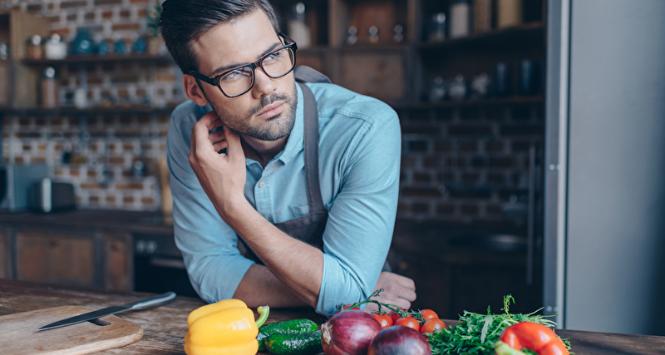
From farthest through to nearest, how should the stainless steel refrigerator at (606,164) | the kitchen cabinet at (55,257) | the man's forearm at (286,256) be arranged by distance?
the kitchen cabinet at (55,257)
the stainless steel refrigerator at (606,164)
the man's forearm at (286,256)

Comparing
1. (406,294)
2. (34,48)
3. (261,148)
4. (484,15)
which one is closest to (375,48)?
(484,15)

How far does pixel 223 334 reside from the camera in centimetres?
104

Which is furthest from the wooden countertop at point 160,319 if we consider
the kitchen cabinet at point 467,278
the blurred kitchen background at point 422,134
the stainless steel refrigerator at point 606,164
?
the kitchen cabinet at point 467,278

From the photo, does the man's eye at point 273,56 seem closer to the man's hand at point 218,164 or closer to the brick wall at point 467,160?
the man's hand at point 218,164

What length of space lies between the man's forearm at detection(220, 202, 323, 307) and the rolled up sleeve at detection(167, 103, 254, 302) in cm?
18

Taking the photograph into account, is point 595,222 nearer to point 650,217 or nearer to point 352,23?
point 650,217

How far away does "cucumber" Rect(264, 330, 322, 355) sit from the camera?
108cm

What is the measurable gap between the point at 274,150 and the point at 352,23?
223cm

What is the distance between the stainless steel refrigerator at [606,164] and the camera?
1790 mm

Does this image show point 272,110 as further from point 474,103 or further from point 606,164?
point 474,103

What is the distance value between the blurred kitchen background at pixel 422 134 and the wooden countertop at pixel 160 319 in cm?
15

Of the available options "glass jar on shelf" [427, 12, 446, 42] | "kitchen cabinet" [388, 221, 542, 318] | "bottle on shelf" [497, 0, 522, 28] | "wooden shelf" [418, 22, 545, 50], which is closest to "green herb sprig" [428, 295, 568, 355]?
"kitchen cabinet" [388, 221, 542, 318]

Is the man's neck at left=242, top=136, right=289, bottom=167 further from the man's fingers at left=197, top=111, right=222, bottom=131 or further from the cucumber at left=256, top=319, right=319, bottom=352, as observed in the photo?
the cucumber at left=256, top=319, right=319, bottom=352

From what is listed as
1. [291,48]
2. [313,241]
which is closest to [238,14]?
[291,48]
